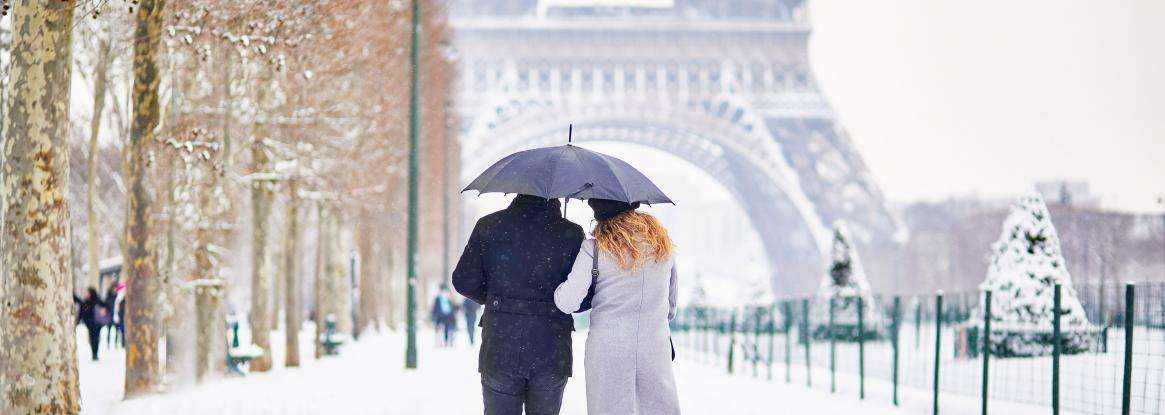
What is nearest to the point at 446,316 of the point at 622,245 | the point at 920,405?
the point at 920,405

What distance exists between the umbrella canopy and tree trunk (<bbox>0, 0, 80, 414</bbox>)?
12.0 ft

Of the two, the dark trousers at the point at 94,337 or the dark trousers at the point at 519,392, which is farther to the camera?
the dark trousers at the point at 94,337

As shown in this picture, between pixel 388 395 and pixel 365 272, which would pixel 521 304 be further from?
pixel 365 272

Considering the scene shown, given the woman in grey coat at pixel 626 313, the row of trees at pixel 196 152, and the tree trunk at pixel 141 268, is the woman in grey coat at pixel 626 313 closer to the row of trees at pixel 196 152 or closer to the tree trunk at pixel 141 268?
the row of trees at pixel 196 152

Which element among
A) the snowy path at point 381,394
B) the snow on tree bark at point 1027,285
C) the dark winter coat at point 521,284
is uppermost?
the dark winter coat at point 521,284

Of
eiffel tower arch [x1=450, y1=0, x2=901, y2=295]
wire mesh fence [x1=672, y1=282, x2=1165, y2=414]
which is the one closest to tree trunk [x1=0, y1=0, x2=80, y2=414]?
wire mesh fence [x1=672, y1=282, x2=1165, y2=414]

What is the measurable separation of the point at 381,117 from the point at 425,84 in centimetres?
1047

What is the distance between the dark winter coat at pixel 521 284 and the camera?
688 centimetres

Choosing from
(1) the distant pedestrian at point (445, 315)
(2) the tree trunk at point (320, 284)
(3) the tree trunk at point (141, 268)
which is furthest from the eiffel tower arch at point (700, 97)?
(3) the tree trunk at point (141, 268)

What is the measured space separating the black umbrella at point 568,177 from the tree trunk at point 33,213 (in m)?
3.68

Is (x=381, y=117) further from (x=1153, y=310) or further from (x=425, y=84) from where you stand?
(x=1153, y=310)

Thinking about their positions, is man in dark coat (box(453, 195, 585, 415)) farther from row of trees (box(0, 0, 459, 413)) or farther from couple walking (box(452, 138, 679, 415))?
row of trees (box(0, 0, 459, 413))

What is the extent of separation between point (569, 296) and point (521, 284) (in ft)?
0.93

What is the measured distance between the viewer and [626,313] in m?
6.74
